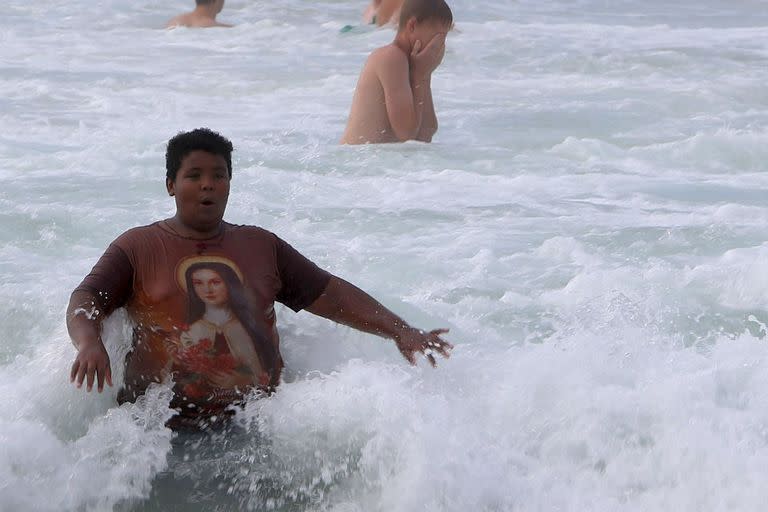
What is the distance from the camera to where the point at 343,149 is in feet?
25.5

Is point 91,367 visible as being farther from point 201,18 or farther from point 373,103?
point 201,18

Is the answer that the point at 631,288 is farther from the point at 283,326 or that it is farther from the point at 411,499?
the point at 411,499

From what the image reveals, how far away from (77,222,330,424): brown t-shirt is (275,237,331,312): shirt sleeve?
12 centimetres

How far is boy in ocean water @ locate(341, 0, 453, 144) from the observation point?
23.8 feet

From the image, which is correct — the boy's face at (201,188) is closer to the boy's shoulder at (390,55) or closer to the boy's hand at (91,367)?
the boy's hand at (91,367)

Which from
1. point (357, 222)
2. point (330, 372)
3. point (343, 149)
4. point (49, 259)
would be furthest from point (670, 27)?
point (330, 372)

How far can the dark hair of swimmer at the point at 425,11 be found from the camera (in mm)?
7164

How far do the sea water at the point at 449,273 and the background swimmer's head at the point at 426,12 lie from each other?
80cm

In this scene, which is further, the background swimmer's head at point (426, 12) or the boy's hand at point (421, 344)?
the background swimmer's head at point (426, 12)

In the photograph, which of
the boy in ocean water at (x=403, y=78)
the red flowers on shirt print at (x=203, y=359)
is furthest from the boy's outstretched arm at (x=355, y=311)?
the boy in ocean water at (x=403, y=78)

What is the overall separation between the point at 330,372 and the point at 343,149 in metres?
3.83

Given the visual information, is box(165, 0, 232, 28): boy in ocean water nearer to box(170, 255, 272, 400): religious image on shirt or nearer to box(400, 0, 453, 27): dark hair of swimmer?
box(400, 0, 453, 27): dark hair of swimmer

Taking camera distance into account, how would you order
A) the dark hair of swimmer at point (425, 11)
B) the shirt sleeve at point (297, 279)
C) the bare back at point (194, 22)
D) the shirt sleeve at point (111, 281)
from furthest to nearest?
1. the bare back at point (194, 22)
2. the dark hair of swimmer at point (425, 11)
3. the shirt sleeve at point (297, 279)
4. the shirt sleeve at point (111, 281)

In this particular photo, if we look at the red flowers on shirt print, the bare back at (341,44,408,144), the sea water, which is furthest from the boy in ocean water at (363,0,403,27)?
the red flowers on shirt print
